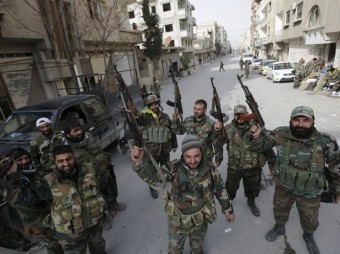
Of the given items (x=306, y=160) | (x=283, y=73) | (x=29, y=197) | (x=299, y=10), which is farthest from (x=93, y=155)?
(x=299, y=10)

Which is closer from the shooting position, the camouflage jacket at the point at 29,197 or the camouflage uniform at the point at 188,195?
the camouflage jacket at the point at 29,197

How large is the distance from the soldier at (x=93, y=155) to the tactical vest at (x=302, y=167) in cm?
223

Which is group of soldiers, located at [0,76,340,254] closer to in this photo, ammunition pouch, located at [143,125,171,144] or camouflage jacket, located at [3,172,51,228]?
camouflage jacket, located at [3,172,51,228]

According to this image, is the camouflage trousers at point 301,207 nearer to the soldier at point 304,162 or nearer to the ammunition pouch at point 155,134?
the soldier at point 304,162

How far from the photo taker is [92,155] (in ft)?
9.96

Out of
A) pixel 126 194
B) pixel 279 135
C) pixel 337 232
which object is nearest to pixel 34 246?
pixel 126 194

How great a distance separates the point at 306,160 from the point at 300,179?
0.21 m

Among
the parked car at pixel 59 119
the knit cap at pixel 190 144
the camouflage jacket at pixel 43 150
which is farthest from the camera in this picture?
the parked car at pixel 59 119

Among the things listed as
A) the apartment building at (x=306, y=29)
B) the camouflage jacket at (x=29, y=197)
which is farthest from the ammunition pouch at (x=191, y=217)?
the apartment building at (x=306, y=29)

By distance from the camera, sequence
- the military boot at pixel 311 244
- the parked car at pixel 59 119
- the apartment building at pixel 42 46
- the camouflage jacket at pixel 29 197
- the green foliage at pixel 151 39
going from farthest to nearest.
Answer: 1. the green foliage at pixel 151 39
2. the apartment building at pixel 42 46
3. the parked car at pixel 59 119
4. the military boot at pixel 311 244
5. the camouflage jacket at pixel 29 197

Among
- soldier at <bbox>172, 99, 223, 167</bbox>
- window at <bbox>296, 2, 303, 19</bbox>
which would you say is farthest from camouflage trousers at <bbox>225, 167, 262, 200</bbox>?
window at <bbox>296, 2, 303, 19</bbox>

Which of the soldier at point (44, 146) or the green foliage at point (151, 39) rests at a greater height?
the green foliage at point (151, 39)

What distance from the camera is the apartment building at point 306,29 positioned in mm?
12164

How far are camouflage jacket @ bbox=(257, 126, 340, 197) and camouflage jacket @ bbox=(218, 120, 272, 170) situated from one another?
39 cm
